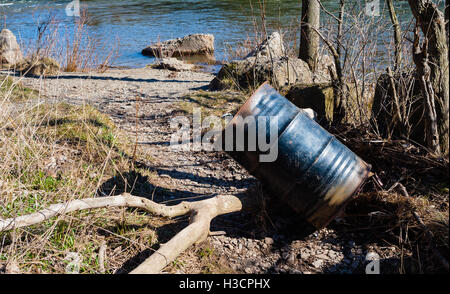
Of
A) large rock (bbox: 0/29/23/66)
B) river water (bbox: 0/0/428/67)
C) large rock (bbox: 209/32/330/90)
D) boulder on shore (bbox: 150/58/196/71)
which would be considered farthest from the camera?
river water (bbox: 0/0/428/67)

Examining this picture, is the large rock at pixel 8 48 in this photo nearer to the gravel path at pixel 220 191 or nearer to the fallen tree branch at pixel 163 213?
the gravel path at pixel 220 191

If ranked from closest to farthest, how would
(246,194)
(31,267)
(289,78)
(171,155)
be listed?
(31,267), (246,194), (171,155), (289,78)

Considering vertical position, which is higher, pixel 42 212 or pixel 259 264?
pixel 42 212

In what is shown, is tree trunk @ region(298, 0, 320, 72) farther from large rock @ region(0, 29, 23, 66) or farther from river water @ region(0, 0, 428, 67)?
large rock @ region(0, 29, 23, 66)

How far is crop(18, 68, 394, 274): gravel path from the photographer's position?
3.01m

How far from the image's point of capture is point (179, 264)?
2.91 m

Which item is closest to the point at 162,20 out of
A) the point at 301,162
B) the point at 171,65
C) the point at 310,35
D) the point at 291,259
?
the point at 171,65

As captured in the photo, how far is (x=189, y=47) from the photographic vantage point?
12.8 meters

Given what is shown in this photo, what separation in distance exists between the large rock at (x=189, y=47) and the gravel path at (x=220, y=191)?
5.66 meters

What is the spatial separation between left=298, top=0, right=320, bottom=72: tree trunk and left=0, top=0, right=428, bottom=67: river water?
500 centimetres

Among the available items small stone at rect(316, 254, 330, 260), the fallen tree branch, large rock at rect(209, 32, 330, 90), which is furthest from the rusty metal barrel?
large rock at rect(209, 32, 330, 90)

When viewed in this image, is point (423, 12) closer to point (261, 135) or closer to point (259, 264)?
point (261, 135)

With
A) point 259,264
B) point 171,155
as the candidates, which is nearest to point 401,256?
point 259,264
